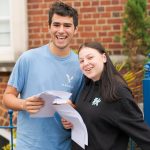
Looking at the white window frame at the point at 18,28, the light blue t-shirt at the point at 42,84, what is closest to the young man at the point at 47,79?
the light blue t-shirt at the point at 42,84

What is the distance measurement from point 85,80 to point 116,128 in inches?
17.3

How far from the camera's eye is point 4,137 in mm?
5605

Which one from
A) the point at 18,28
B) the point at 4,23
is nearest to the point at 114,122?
the point at 18,28

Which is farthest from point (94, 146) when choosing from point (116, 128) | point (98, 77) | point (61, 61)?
point (61, 61)

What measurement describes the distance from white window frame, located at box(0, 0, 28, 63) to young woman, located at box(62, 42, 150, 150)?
2.90 meters

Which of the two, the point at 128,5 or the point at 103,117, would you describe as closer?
the point at 103,117

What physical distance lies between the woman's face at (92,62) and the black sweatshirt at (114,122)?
0.27ft

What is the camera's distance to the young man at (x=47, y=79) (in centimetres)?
260

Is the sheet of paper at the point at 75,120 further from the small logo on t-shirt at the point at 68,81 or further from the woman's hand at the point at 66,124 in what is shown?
the small logo on t-shirt at the point at 68,81

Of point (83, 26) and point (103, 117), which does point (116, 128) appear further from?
point (83, 26)

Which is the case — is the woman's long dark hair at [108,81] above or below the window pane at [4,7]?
below

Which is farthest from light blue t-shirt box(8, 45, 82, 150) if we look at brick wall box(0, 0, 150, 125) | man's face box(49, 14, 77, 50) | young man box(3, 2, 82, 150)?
brick wall box(0, 0, 150, 125)

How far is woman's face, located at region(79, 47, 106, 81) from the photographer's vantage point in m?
2.38

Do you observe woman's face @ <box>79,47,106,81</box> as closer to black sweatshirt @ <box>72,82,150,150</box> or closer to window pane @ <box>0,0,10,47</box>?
black sweatshirt @ <box>72,82,150,150</box>
